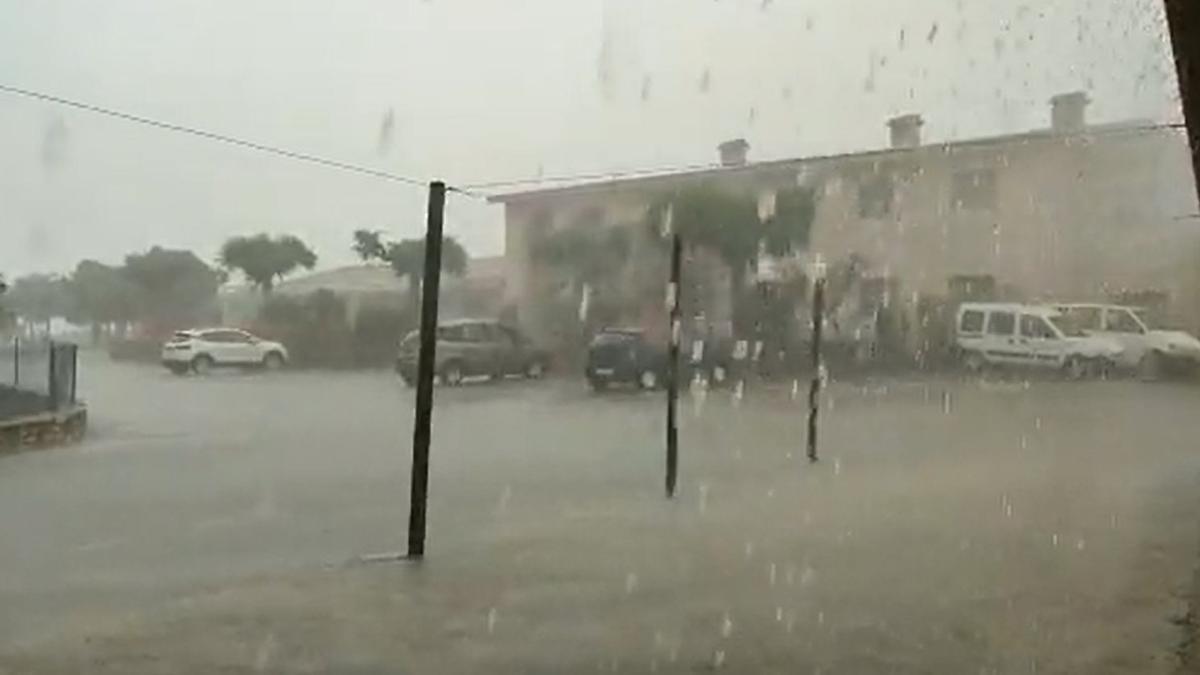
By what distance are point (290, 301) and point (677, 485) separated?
2526mm

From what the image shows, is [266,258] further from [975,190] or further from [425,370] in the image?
[975,190]

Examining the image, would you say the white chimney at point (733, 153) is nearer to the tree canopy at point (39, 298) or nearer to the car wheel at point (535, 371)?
the car wheel at point (535, 371)

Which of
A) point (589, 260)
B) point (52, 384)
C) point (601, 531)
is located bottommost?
point (601, 531)

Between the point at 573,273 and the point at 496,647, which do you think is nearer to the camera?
the point at 496,647

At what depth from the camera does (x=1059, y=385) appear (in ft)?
30.6

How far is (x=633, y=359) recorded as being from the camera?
8.35m

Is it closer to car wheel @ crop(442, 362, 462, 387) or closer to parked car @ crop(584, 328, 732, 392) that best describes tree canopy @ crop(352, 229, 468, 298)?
car wheel @ crop(442, 362, 462, 387)

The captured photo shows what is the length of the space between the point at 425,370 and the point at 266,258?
862 millimetres

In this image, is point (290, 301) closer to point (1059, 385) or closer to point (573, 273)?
point (573, 273)

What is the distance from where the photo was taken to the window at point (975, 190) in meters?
8.30

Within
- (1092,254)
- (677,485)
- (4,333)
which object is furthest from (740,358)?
(4,333)

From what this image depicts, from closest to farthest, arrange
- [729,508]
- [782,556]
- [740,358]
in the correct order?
[782,556], [729,508], [740,358]

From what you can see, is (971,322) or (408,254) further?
(971,322)

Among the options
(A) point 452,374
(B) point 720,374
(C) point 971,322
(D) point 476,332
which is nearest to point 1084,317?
(C) point 971,322
